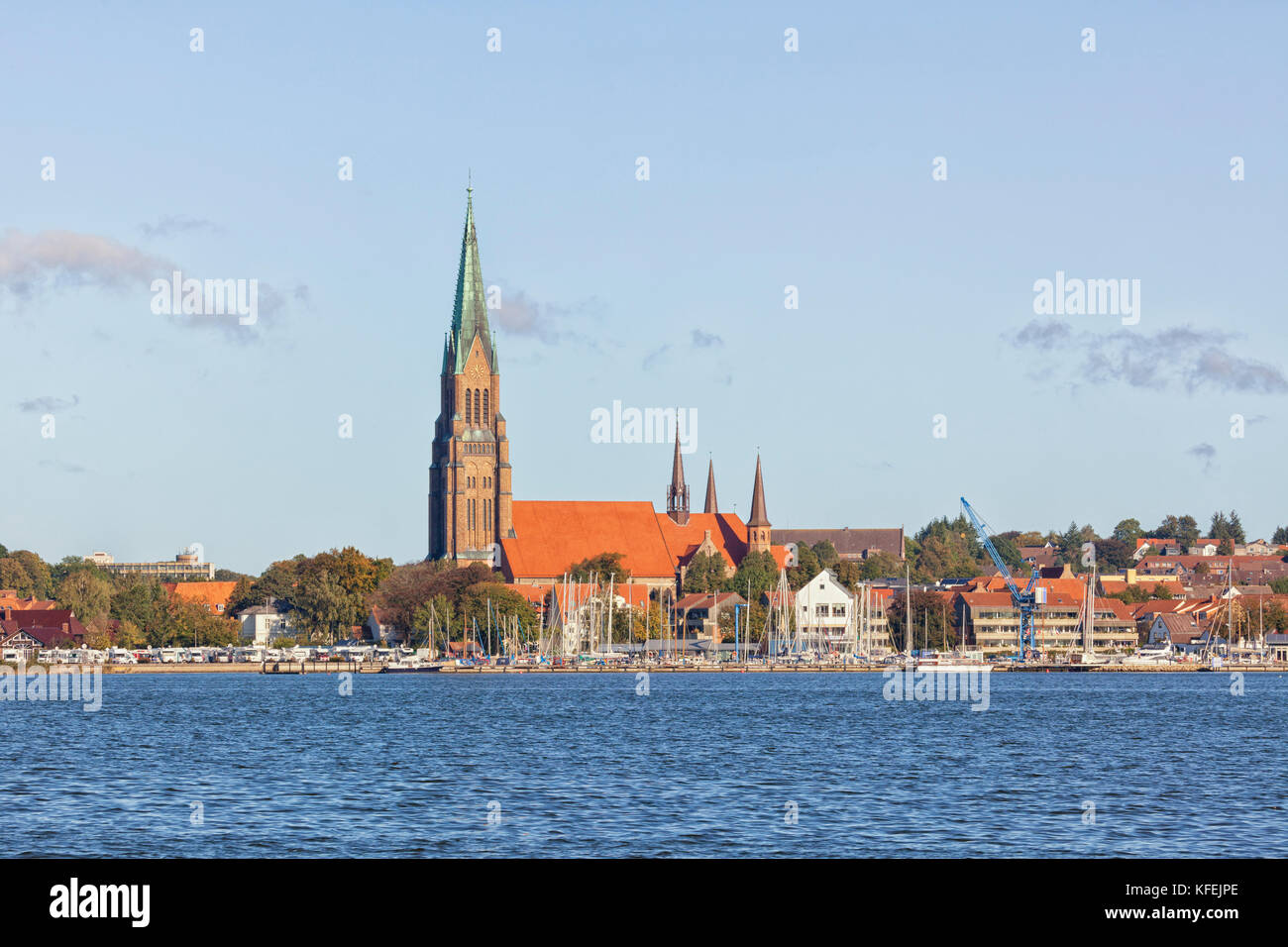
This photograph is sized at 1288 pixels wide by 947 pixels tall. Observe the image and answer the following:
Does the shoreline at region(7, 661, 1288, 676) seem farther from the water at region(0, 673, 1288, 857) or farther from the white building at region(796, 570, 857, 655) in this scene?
the water at region(0, 673, 1288, 857)

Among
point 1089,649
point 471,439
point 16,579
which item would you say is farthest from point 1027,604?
point 16,579

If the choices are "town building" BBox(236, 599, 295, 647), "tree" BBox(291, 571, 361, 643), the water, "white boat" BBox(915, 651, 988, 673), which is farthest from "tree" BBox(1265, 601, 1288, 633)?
"town building" BBox(236, 599, 295, 647)

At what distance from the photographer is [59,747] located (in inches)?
1892

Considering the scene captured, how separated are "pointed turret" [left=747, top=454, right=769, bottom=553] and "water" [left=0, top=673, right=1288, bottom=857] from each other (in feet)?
341

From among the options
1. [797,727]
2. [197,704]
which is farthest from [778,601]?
[797,727]

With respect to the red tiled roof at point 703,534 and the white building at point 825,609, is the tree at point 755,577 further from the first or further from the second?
the red tiled roof at point 703,534

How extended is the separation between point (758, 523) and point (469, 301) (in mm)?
42070

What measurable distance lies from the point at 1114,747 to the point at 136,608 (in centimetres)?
11687

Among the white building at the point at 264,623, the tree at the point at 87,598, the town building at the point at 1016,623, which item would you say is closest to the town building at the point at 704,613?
the town building at the point at 1016,623

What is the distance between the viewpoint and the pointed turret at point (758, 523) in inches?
7062

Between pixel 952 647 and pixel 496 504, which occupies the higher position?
pixel 496 504

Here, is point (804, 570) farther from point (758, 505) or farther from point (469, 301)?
point (469, 301)

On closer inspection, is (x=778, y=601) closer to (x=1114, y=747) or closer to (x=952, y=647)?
(x=952, y=647)
